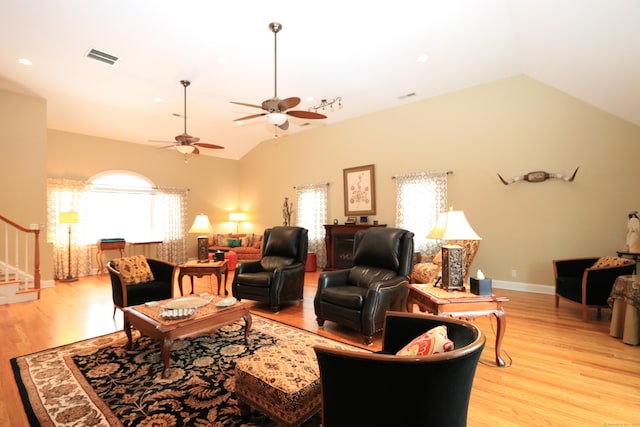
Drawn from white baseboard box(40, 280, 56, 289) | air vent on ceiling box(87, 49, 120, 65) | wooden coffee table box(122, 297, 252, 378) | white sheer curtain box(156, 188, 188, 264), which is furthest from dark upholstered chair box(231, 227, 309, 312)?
white sheer curtain box(156, 188, 188, 264)

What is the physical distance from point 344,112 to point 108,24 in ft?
14.4

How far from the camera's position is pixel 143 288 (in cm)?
364

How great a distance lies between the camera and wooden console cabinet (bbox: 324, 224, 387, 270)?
6.67 metres

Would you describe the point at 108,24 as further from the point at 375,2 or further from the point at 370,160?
the point at 370,160

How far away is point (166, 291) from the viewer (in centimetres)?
382

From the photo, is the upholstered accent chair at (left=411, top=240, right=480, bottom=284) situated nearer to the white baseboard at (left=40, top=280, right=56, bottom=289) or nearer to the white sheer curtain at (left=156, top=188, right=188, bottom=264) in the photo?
the white sheer curtain at (left=156, top=188, right=188, bottom=264)

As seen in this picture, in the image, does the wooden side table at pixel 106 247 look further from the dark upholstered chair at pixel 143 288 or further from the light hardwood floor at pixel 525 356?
the dark upholstered chair at pixel 143 288

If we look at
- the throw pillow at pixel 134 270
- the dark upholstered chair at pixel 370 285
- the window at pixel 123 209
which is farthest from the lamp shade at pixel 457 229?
the window at pixel 123 209

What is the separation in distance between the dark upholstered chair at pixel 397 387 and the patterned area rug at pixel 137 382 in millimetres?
823

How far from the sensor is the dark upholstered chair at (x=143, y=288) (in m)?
3.51

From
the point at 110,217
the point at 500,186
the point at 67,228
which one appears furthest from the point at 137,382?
the point at 110,217

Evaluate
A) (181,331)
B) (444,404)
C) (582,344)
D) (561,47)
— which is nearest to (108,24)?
(181,331)

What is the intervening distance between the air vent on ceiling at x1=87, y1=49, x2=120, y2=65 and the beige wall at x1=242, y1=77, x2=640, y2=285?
4.64 m

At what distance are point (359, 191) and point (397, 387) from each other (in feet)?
19.4
